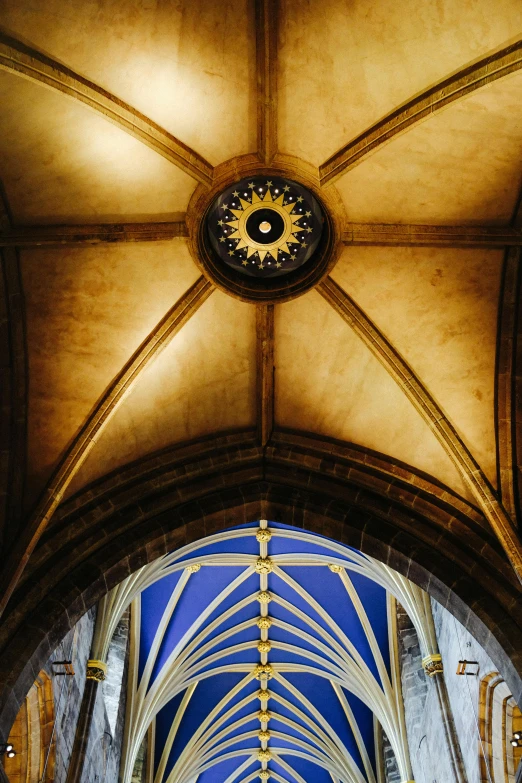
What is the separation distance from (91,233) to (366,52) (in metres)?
3.94

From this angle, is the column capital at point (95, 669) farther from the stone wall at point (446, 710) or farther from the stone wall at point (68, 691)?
the stone wall at point (446, 710)

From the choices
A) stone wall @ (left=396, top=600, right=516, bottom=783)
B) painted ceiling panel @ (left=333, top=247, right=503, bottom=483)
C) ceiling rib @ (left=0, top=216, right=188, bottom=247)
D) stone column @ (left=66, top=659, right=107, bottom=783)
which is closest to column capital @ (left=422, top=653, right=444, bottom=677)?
stone wall @ (left=396, top=600, right=516, bottom=783)

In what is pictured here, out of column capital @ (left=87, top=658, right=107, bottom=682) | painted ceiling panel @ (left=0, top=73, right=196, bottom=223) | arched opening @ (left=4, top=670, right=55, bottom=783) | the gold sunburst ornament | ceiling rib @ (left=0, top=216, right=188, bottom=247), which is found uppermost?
the gold sunburst ornament

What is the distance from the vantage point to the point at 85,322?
34.6 ft

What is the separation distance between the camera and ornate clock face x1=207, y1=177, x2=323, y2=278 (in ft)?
33.3

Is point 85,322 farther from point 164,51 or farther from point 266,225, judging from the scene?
point 164,51

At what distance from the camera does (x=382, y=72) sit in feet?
28.5

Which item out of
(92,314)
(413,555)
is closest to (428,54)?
(92,314)

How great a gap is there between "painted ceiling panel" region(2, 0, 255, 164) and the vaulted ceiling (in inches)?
0.8

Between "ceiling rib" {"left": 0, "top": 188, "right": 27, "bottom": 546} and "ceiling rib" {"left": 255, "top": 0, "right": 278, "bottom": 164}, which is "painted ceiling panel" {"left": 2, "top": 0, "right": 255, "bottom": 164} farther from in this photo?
"ceiling rib" {"left": 0, "top": 188, "right": 27, "bottom": 546}

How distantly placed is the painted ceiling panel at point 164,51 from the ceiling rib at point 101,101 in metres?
0.08

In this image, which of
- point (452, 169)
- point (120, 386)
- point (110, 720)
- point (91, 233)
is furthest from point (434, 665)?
point (91, 233)

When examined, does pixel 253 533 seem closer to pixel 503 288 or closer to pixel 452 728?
pixel 452 728

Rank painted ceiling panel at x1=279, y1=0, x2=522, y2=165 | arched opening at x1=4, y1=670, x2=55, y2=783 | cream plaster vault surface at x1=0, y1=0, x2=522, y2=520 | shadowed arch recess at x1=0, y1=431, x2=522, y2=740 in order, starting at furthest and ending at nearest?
arched opening at x1=4, y1=670, x2=55, y2=783
shadowed arch recess at x1=0, y1=431, x2=522, y2=740
cream plaster vault surface at x1=0, y1=0, x2=522, y2=520
painted ceiling panel at x1=279, y1=0, x2=522, y2=165
